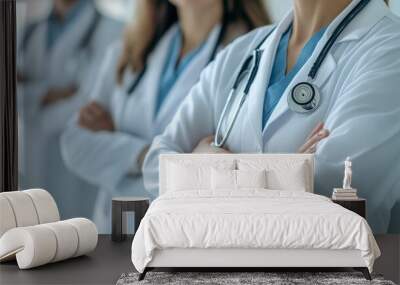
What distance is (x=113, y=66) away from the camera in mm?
6957

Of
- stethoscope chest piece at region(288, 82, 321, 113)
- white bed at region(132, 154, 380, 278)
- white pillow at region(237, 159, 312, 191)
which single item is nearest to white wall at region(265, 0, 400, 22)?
stethoscope chest piece at region(288, 82, 321, 113)

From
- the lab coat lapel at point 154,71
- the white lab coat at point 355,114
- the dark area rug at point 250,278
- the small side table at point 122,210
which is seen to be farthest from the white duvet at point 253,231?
the lab coat lapel at point 154,71

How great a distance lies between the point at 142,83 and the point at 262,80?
1.23m

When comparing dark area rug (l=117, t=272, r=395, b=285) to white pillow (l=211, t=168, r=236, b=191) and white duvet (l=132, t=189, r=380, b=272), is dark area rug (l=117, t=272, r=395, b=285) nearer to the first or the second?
white duvet (l=132, t=189, r=380, b=272)

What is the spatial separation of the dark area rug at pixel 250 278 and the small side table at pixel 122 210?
60.6 inches

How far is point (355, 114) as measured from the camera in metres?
6.49

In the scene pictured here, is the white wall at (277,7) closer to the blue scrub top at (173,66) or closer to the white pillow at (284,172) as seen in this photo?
the blue scrub top at (173,66)

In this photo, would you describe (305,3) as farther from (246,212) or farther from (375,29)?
(246,212)

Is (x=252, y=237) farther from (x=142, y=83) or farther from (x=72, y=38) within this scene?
(x=72, y=38)

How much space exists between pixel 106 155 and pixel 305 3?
251 cm

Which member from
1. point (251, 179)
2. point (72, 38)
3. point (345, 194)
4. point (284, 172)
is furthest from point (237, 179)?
point (72, 38)

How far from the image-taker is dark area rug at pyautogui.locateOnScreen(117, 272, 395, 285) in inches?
177

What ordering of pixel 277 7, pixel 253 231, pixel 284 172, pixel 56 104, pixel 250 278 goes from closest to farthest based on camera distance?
pixel 253 231, pixel 250 278, pixel 284 172, pixel 277 7, pixel 56 104

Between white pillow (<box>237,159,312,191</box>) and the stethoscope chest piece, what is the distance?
532 millimetres
